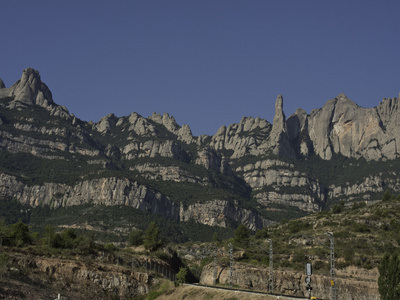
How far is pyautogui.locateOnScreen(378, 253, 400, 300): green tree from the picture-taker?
67600 mm

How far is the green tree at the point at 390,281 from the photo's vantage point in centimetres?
6760

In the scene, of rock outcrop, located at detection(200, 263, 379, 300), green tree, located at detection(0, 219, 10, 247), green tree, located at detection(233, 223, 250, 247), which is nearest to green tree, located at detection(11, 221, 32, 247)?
green tree, located at detection(0, 219, 10, 247)

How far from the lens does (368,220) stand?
446 ft

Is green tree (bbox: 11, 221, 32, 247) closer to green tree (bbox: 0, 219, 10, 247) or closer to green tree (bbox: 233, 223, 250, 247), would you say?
green tree (bbox: 0, 219, 10, 247)

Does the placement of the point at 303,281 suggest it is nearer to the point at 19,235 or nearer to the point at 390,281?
the point at 390,281

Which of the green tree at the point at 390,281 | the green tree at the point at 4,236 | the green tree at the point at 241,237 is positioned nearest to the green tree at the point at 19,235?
the green tree at the point at 4,236

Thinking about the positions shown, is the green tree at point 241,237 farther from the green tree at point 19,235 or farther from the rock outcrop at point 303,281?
the green tree at point 19,235

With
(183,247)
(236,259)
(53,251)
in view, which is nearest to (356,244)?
(236,259)

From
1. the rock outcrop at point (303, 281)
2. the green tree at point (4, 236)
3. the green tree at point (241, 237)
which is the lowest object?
the rock outcrop at point (303, 281)

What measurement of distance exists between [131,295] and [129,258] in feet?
47.2

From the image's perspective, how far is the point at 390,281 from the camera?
68.5m

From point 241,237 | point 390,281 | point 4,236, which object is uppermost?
point 241,237

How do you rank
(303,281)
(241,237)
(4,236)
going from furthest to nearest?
(241,237) → (4,236) → (303,281)

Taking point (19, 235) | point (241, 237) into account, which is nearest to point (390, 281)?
point (19, 235)
